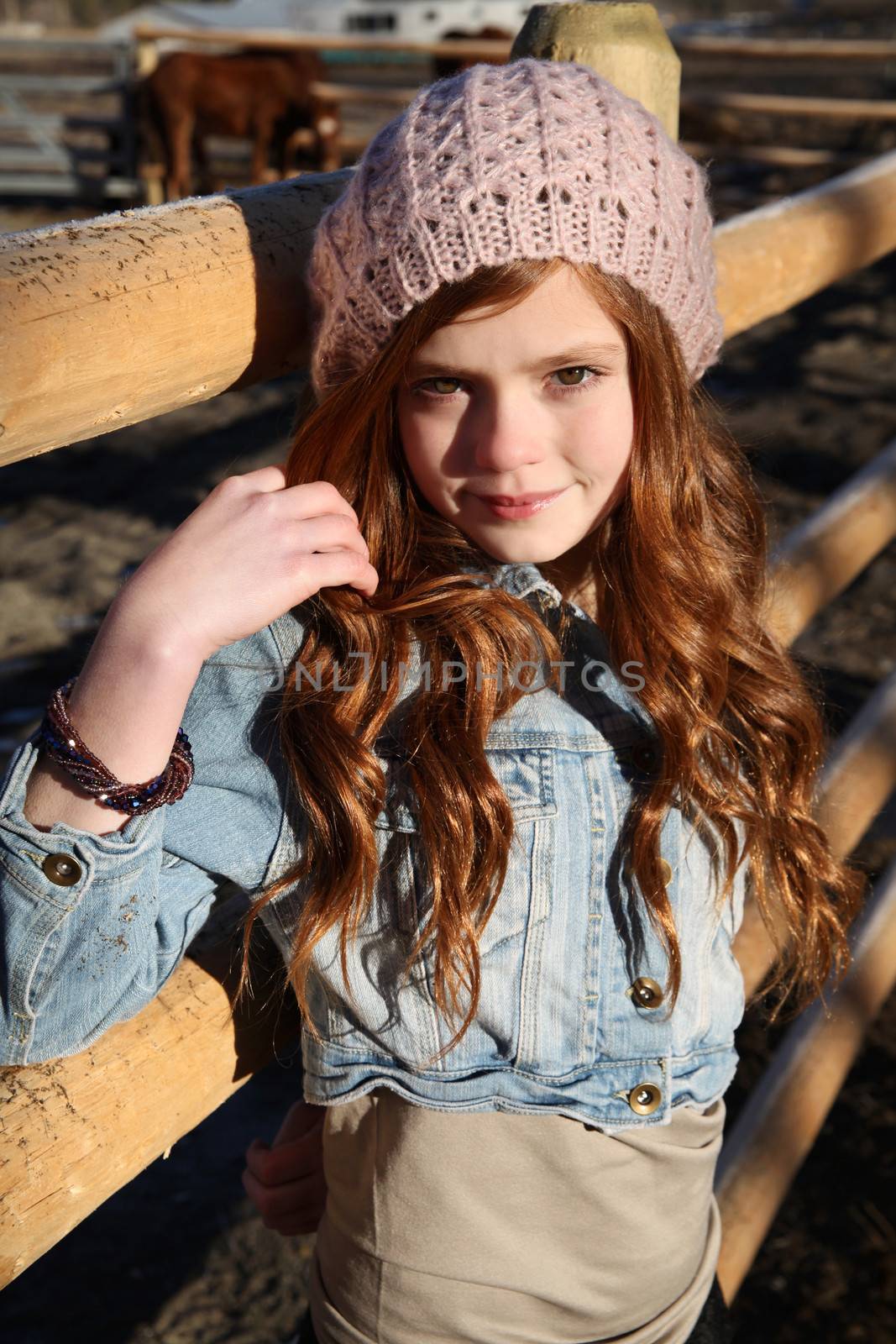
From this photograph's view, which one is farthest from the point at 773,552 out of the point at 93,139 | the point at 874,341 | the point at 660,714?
the point at 93,139

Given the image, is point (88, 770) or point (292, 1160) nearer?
point (88, 770)

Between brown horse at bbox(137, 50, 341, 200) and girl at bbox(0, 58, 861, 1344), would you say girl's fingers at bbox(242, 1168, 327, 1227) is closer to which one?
girl at bbox(0, 58, 861, 1344)

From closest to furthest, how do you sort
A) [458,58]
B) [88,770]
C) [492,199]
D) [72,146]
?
[88,770], [492,199], [458,58], [72,146]

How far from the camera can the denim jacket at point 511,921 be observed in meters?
1.04

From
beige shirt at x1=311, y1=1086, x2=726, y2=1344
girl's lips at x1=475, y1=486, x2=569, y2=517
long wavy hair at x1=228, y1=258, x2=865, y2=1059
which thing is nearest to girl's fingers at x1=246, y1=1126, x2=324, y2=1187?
beige shirt at x1=311, y1=1086, x2=726, y2=1344

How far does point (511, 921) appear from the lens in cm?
112

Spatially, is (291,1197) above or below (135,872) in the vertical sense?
below

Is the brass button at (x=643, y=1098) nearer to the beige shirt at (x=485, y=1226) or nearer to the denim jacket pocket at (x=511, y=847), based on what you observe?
the beige shirt at (x=485, y=1226)

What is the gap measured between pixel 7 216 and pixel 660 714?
8788mm

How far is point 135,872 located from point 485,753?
0.34 m

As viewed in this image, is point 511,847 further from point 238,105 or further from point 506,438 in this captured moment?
point 238,105

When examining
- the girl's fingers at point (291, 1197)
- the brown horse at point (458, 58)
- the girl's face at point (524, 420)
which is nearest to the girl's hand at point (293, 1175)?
the girl's fingers at point (291, 1197)

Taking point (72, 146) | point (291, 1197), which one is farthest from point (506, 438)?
point (72, 146)

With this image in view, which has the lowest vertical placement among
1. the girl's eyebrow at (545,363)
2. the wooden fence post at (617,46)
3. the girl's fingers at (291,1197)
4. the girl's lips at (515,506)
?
the girl's fingers at (291,1197)
